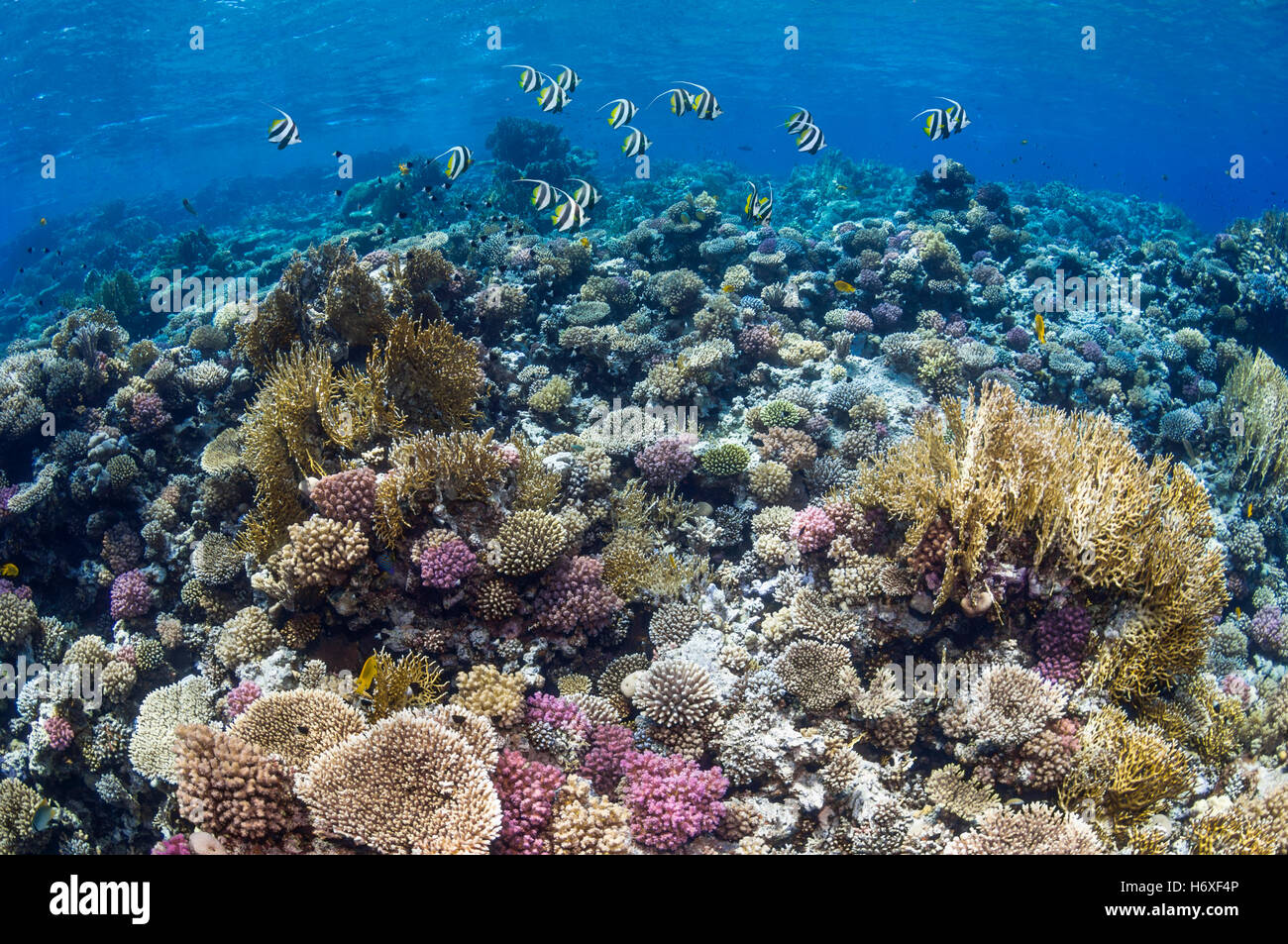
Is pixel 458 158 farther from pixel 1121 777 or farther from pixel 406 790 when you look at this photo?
pixel 1121 777

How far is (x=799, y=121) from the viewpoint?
29.9 ft

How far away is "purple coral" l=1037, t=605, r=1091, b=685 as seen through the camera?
15.8 ft

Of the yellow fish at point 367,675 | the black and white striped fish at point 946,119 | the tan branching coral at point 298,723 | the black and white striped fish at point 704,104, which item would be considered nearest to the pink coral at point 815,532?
the yellow fish at point 367,675

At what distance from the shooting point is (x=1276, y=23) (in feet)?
116

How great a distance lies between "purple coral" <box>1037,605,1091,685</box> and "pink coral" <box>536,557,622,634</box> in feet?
12.1

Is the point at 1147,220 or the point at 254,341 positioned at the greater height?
the point at 1147,220

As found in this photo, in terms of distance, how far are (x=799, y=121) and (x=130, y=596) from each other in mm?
11212

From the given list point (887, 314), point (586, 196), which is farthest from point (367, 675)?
point (887, 314)

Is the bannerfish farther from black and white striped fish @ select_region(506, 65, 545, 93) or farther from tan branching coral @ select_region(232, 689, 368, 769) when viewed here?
tan branching coral @ select_region(232, 689, 368, 769)

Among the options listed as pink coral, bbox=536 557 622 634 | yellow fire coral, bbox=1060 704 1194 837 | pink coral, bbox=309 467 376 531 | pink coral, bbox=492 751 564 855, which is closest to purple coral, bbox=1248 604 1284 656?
yellow fire coral, bbox=1060 704 1194 837

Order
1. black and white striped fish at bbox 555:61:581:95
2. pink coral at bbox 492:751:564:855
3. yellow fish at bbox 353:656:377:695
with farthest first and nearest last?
black and white striped fish at bbox 555:61:581:95
yellow fish at bbox 353:656:377:695
pink coral at bbox 492:751:564:855

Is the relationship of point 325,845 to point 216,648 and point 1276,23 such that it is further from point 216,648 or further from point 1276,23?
point 1276,23

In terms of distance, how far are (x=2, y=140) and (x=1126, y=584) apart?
60150mm
